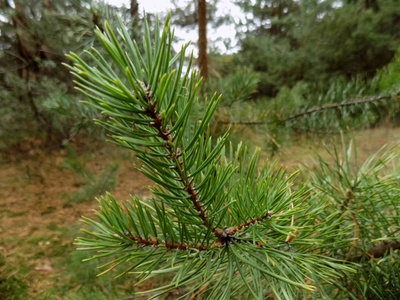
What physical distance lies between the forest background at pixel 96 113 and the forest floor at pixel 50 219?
0.05 ft

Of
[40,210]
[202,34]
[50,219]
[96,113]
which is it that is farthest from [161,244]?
[40,210]

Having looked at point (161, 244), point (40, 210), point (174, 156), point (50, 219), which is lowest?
point (50, 219)

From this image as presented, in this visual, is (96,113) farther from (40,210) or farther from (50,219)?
(40,210)

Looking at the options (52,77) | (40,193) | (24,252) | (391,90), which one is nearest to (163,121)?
(391,90)

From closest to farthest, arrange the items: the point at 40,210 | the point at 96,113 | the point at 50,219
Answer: the point at 96,113
the point at 50,219
the point at 40,210

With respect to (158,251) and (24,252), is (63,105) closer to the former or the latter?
(158,251)

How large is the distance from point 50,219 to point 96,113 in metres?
2.32

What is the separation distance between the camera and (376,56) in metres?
5.14

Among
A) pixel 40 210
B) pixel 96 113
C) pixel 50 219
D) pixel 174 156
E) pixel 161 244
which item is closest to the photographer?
pixel 174 156

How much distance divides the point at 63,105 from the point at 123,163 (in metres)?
3.08

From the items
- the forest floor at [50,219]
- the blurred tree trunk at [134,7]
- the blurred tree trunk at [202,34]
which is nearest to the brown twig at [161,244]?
Answer: the forest floor at [50,219]

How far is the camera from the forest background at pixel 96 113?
117 cm

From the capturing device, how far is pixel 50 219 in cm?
299

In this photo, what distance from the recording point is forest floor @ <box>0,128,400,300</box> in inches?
62.5
